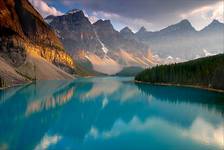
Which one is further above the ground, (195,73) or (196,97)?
(195,73)

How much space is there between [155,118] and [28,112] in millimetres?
28963

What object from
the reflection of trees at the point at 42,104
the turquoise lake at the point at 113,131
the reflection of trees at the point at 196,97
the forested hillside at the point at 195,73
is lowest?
the turquoise lake at the point at 113,131

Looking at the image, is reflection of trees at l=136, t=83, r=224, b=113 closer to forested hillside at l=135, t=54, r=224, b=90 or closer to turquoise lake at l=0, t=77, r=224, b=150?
turquoise lake at l=0, t=77, r=224, b=150

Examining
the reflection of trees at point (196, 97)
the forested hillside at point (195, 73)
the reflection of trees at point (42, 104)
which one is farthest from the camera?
the forested hillside at point (195, 73)

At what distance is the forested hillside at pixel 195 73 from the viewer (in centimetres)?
12581

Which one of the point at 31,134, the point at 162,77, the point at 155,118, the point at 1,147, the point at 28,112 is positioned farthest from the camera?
the point at 162,77

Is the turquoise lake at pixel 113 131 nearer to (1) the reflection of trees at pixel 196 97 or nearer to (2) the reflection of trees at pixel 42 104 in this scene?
(2) the reflection of trees at pixel 42 104

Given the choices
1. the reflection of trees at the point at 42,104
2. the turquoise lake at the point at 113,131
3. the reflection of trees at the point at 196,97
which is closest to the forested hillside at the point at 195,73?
the reflection of trees at the point at 196,97

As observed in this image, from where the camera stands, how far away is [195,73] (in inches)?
5699

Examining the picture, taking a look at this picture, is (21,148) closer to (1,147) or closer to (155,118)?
(1,147)

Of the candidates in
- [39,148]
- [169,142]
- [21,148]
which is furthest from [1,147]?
[169,142]

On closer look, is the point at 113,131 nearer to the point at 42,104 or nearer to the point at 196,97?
the point at 42,104

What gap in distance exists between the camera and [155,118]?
60.2 metres

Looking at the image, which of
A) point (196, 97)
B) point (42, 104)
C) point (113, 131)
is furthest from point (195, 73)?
point (113, 131)
